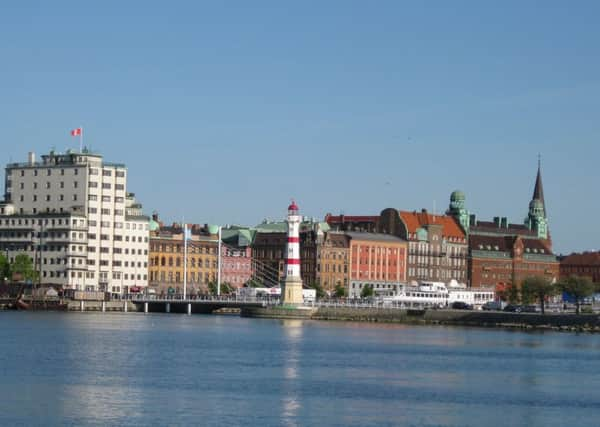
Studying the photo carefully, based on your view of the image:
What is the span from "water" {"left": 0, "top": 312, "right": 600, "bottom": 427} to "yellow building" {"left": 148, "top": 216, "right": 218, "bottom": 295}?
6867cm

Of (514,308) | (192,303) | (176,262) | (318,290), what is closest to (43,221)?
(192,303)

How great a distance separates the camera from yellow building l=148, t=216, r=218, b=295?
191 metres

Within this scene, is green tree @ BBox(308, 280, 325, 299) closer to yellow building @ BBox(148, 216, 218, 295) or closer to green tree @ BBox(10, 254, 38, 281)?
yellow building @ BBox(148, 216, 218, 295)

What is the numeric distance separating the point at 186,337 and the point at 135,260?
7253 cm

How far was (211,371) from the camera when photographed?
3031 inches

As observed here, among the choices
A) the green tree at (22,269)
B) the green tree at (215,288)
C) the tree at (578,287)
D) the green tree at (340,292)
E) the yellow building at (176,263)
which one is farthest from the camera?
the green tree at (340,292)

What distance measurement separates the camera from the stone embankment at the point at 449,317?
148375mm

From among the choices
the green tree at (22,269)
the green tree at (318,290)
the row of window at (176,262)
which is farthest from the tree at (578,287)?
the green tree at (22,269)

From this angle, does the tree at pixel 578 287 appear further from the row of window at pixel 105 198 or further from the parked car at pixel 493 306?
the row of window at pixel 105 198

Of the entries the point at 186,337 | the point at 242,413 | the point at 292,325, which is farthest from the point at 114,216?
the point at 242,413

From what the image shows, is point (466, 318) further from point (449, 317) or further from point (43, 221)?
point (43, 221)

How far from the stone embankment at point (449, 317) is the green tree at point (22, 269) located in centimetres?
2758

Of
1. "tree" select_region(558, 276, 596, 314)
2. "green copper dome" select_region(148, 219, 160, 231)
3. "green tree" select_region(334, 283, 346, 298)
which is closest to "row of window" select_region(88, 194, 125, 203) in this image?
"green copper dome" select_region(148, 219, 160, 231)

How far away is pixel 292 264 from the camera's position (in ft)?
502
